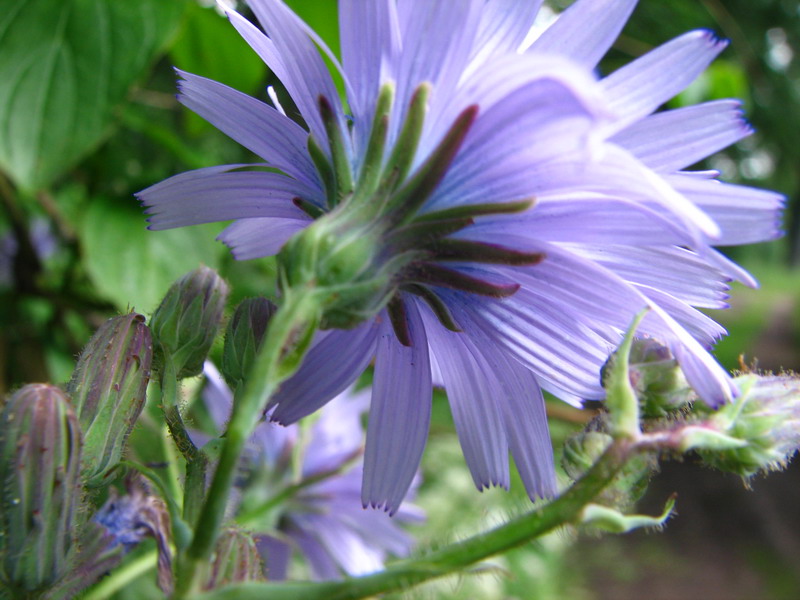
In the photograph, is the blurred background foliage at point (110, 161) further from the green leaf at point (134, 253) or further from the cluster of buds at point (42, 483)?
the cluster of buds at point (42, 483)

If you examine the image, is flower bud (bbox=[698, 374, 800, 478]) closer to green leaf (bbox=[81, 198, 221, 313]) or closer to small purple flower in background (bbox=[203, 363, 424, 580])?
small purple flower in background (bbox=[203, 363, 424, 580])

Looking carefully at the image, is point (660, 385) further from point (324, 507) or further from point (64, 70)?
point (64, 70)

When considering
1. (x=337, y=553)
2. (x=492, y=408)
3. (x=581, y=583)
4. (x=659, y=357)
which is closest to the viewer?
(x=659, y=357)

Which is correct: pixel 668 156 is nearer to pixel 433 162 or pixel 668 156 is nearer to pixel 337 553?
pixel 433 162

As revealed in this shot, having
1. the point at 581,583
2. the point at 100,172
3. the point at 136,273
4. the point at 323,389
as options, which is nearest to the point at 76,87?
the point at 136,273

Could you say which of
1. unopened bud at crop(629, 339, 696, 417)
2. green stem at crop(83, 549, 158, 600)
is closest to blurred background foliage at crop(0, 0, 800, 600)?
unopened bud at crop(629, 339, 696, 417)

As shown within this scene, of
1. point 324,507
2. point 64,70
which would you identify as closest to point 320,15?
point 64,70
